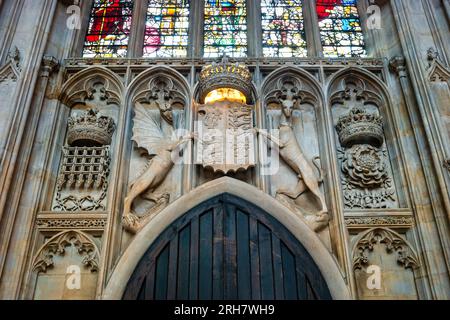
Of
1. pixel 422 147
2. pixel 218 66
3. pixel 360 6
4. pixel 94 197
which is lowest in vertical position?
pixel 94 197

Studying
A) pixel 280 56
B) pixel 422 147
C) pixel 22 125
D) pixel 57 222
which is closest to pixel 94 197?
pixel 57 222

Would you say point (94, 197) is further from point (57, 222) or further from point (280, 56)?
point (280, 56)

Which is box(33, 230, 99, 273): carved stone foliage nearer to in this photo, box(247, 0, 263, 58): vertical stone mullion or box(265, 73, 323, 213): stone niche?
box(265, 73, 323, 213): stone niche

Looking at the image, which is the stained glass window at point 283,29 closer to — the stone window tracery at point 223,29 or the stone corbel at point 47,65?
the stone window tracery at point 223,29

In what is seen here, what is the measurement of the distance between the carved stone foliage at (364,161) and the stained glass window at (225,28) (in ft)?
8.33

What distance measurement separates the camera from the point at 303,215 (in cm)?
690

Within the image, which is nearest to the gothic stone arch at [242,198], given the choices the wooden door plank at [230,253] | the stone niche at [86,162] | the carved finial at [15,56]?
the wooden door plank at [230,253]

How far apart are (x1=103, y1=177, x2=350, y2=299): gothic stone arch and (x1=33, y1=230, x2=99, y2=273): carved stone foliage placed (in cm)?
50

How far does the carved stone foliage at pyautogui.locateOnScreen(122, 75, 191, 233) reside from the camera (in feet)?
22.8

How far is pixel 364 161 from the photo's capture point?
7.35 metres

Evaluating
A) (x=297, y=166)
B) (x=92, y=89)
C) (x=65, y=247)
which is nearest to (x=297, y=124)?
(x=297, y=166)

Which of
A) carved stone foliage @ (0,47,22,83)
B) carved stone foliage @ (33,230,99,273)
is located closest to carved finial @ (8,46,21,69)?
carved stone foliage @ (0,47,22,83)

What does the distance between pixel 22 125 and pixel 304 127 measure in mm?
4224

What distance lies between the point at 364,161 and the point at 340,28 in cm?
331
